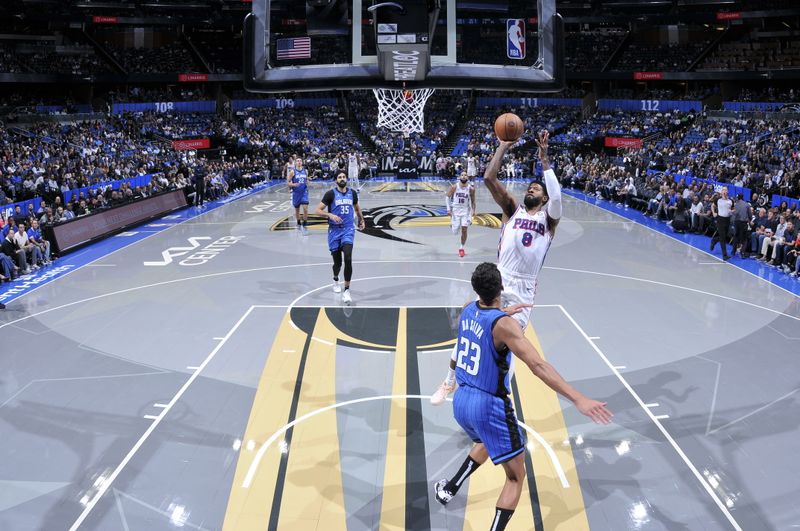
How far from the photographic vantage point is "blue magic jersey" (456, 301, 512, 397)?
4156mm

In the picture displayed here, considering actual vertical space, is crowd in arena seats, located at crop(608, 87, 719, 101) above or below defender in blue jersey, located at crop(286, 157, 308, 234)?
above

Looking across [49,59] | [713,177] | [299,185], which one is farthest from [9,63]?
[713,177]

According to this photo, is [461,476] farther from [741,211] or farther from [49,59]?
[49,59]

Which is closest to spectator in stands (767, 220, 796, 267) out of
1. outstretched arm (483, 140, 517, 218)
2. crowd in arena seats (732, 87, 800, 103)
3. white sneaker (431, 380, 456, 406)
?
outstretched arm (483, 140, 517, 218)

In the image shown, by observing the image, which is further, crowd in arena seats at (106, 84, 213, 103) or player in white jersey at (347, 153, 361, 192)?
crowd in arena seats at (106, 84, 213, 103)

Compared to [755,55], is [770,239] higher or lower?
lower

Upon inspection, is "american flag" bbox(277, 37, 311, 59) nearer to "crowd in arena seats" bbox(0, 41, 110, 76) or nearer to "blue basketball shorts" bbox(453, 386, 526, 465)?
"blue basketball shorts" bbox(453, 386, 526, 465)

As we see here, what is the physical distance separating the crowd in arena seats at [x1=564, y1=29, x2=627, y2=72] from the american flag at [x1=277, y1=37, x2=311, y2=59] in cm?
3974

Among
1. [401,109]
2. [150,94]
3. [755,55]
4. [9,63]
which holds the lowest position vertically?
[401,109]

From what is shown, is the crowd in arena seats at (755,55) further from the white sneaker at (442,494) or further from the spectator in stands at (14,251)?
the white sneaker at (442,494)

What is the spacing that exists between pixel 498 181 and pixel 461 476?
244cm

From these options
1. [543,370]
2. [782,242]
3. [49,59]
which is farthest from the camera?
[49,59]

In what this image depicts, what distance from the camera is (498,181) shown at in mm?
5684

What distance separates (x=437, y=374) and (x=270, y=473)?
8.50 ft
